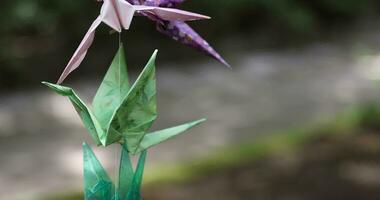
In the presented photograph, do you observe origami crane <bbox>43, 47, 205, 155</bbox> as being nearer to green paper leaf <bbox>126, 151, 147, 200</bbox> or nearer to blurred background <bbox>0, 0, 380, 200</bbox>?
green paper leaf <bbox>126, 151, 147, 200</bbox>

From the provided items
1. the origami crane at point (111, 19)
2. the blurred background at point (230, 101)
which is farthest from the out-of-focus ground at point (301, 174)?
the origami crane at point (111, 19)

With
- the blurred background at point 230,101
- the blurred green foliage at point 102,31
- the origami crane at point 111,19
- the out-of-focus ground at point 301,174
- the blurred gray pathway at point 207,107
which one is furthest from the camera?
the blurred green foliage at point 102,31

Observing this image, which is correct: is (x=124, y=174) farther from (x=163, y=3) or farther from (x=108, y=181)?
(x=163, y=3)

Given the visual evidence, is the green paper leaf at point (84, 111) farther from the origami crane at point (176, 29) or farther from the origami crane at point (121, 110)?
the origami crane at point (176, 29)

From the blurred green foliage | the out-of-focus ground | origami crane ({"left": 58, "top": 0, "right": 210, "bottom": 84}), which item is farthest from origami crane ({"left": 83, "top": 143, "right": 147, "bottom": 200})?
the blurred green foliage

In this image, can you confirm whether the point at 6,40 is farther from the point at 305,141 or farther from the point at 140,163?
the point at 140,163

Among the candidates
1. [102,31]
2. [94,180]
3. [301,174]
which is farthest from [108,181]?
[102,31]
